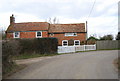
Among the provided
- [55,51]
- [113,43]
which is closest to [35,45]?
[55,51]

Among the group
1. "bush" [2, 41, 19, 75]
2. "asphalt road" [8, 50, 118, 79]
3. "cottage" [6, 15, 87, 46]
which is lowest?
"asphalt road" [8, 50, 118, 79]

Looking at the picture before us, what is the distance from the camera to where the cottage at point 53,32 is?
3136 centimetres

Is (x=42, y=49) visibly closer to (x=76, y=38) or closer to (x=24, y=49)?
(x=24, y=49)

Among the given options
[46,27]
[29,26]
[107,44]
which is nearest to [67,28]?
[46,27]

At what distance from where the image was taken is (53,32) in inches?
1257

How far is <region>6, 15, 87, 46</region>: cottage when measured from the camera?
31359 millimetres

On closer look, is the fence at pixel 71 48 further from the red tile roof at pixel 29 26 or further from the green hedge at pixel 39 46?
the red tile roof at pixel 29 26

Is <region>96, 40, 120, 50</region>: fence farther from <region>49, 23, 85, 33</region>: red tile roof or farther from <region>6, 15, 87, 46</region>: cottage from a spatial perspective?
<region>49, 23, 85, 33</region>: red tile roof

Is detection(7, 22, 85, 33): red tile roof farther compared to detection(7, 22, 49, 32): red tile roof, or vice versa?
detection(7, 22, 49, 32): red tile roof

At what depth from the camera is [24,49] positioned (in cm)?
1845

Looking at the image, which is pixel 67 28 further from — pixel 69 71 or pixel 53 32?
pixel 69 71

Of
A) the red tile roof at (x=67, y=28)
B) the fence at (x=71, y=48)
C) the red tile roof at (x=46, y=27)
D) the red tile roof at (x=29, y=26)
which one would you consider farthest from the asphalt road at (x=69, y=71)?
the red tile roof at (x=29, y=26)

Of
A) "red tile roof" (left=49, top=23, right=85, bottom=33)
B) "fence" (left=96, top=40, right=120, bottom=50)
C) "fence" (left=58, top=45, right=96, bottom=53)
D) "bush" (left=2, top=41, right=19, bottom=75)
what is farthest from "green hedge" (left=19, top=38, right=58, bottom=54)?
"fence" (left=96, top=40, right=120, bottom=50)

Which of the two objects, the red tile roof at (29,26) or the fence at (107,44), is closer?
the fence at (107,44)
